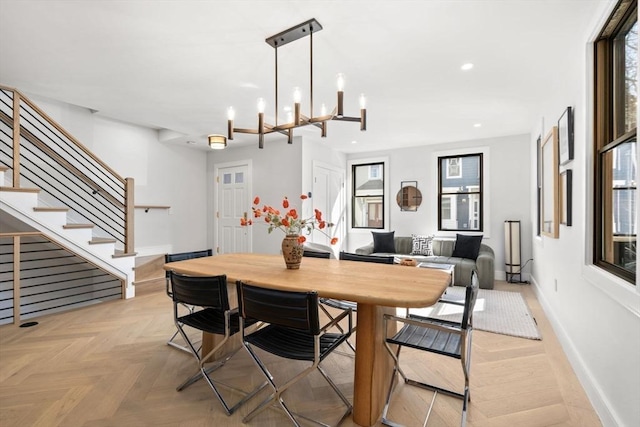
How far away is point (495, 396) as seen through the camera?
6.63 feet

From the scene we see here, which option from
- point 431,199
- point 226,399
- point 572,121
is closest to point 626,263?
point 572,121

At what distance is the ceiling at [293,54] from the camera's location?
6.98ft

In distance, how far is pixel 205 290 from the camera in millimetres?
1864

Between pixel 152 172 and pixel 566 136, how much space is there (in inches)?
228

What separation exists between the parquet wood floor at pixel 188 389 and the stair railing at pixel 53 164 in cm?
167

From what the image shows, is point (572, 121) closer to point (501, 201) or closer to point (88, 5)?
point (501, 201)

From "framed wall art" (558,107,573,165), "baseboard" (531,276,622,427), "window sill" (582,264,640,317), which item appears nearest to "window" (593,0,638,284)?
"window sill" (582,264,640,317)

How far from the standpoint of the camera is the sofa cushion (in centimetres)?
567

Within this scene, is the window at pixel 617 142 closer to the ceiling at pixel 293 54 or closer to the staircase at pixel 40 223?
the ceiling at pixel 293 54

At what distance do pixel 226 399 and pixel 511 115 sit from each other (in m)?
4.70

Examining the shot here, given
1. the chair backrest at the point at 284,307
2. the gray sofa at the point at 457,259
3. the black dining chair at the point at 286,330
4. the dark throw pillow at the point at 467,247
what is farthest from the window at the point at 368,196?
the chair backrest at the point at 284,307

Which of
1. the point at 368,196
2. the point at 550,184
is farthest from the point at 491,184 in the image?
the point at 368,196

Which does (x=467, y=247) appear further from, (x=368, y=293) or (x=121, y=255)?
(x=121, y=255)

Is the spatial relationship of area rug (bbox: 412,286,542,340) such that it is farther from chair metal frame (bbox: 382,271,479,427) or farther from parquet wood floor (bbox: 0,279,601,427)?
chair metal frame (bbox: 382,271,479,427)
